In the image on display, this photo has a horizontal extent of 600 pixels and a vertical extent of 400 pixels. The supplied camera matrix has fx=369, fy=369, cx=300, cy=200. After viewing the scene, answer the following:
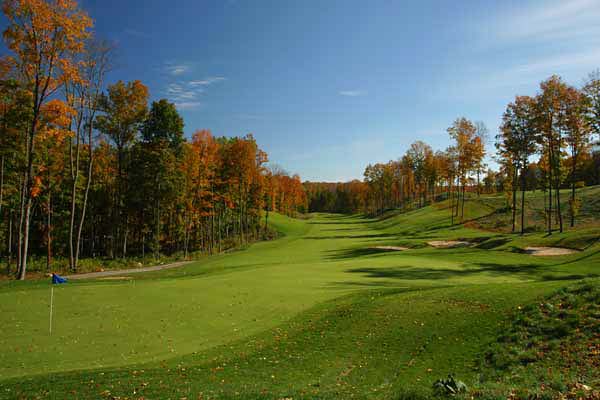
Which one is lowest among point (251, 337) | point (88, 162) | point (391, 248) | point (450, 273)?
point (391, 248)

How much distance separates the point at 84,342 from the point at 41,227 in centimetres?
4116

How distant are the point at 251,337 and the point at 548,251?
27.4m

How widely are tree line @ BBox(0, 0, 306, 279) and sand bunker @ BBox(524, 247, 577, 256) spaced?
34.9m

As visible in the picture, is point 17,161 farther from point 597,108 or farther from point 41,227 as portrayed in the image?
point 597,108

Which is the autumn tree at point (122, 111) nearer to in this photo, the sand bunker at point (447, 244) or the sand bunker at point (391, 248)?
the sand bunker at point (391, 248)

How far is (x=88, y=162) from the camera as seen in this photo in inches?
1780

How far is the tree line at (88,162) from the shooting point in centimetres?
2473

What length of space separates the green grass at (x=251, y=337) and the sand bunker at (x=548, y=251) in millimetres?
8513

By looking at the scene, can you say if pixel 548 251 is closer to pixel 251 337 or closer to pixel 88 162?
pixel 251 337

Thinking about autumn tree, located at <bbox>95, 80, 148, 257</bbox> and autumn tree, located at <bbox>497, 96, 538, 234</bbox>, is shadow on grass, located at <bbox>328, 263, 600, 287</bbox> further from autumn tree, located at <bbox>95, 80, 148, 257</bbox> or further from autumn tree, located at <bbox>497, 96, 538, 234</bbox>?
autumn tree, located at <bbox>95, 80, 148, 257</bbox>

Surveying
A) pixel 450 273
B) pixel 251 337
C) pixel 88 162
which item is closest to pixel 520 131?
pixel 450 273

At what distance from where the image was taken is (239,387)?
834 centimetres

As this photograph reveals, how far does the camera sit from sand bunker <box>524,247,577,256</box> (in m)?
28.0

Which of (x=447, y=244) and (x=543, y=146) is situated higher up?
(x=543, y=146)
